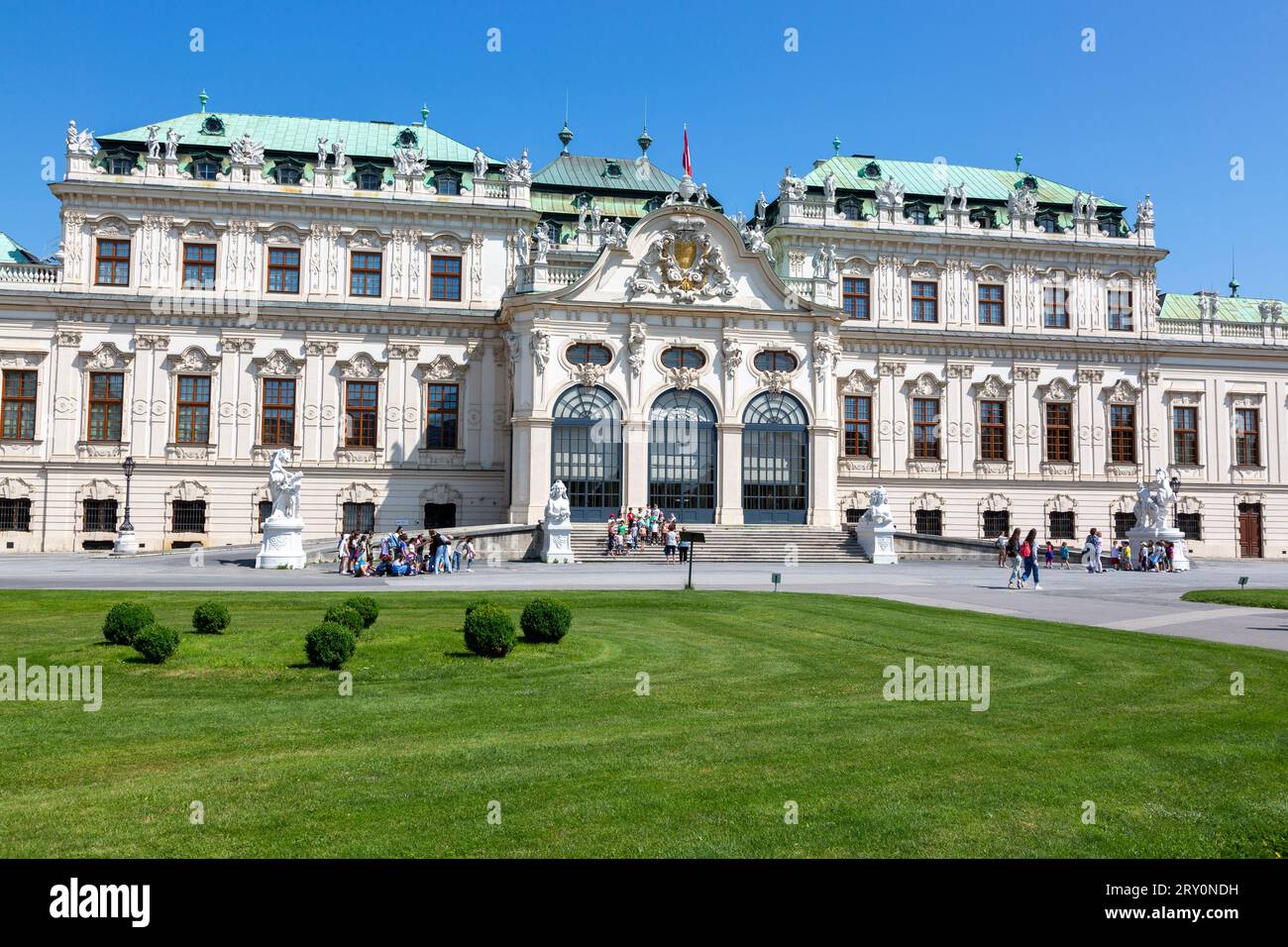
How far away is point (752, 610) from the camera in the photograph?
22.3m

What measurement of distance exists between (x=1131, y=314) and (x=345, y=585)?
164 feet

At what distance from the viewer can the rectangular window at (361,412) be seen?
52.2 metres

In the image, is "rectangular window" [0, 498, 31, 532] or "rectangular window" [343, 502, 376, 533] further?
"rectangular window" [343, 502, 376, 533]

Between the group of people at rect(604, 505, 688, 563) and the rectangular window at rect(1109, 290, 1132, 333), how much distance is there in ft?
102

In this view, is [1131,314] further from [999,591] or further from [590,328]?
[999,591]

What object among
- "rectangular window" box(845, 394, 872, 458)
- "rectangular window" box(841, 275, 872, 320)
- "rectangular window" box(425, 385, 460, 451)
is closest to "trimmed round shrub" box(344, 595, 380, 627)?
"rectangular window" box(425, 385, 460, 451)

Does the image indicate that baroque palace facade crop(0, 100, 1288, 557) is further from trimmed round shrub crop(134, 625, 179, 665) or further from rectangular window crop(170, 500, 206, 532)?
trimmed round shrub crop(134, 625, 179, 665)

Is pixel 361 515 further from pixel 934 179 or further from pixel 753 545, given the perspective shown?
pixel 934 179

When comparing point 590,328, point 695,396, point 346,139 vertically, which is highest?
point 346,139

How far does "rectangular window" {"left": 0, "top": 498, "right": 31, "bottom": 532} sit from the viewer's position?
160 ft

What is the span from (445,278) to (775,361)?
59.4 feet

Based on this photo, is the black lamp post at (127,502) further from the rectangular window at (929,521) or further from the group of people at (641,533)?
the rectangular window at (929,521)

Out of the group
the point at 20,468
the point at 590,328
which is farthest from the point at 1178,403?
the point at 20,468

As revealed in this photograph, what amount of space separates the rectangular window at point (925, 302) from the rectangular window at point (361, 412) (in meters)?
30.4
